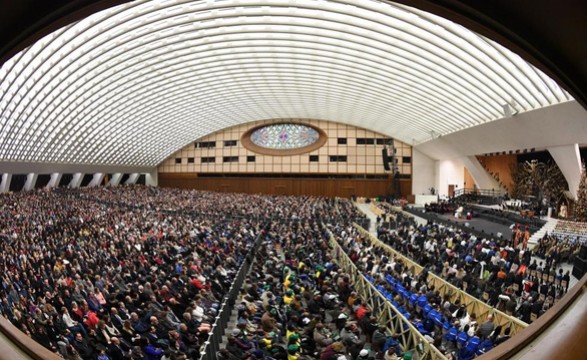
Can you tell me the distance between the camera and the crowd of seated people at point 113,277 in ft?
25.8

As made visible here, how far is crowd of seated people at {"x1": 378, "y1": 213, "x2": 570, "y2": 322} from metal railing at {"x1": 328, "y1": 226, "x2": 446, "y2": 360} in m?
2.85

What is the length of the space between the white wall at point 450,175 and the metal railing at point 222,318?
1529 inches

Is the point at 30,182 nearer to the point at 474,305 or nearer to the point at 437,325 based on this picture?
the point at 437,325

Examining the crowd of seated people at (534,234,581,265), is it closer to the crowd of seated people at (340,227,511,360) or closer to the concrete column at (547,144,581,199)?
the crowd of seated people at (340,227,511,360)

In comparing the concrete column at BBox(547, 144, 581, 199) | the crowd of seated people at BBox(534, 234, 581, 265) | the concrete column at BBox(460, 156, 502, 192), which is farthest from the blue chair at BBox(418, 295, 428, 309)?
the concrete column at BBox(460, 156, 502, 192)

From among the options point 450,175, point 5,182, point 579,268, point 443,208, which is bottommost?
point 579,268

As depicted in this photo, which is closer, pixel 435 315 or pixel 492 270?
pixel 435 315

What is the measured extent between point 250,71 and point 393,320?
28.3m

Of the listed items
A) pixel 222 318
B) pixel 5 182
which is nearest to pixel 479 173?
pixel 222 318

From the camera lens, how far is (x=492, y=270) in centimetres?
1229

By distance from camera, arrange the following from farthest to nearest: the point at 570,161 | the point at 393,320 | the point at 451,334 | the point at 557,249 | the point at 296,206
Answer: the point at 296,206 < the point at 570,161 < the point at 557,249 < the point at 393,320 < the point at 451,334

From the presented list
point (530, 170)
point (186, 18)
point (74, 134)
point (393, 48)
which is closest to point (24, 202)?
point (74, 134)

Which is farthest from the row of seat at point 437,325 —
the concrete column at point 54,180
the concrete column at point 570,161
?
the concrete column at point 54,180

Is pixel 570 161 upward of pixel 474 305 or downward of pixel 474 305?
upward
